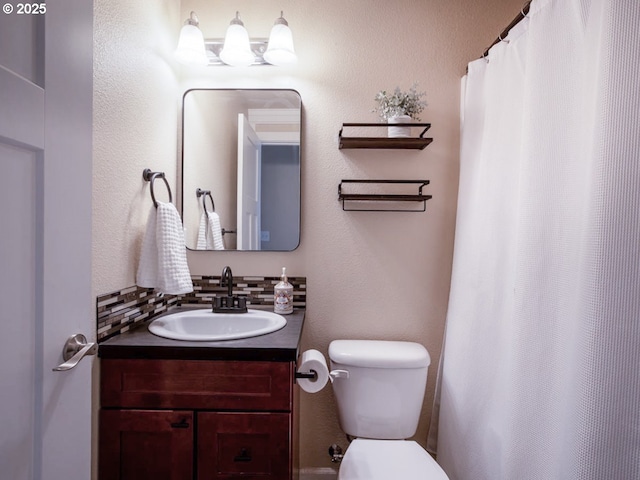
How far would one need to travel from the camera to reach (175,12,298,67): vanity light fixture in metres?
1.58

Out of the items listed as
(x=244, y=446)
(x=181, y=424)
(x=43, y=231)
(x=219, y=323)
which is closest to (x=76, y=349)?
(x=43, y=231)

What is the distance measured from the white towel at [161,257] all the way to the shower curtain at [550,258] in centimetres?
119

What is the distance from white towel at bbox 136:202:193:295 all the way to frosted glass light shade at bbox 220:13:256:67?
75 cm

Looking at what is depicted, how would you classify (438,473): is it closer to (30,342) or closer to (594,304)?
(594,304)

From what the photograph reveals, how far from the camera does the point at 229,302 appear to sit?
159cm

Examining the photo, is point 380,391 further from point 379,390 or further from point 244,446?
point 244,446

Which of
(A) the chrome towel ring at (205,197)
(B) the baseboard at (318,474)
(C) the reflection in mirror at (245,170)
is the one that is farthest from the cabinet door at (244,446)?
(A) the chrome towel ring at (205,197)

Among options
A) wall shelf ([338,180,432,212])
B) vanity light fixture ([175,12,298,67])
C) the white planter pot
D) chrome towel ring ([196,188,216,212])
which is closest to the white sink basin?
chrome towel ring ([196,188,216,212])

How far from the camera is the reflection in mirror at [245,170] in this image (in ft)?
5.60

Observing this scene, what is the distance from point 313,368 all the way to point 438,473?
525 millimetres

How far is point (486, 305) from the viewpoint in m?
1.38

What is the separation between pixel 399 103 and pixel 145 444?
5.30 ft

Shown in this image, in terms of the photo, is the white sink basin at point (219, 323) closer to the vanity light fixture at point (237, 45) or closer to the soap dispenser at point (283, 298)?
the soap dispenser at point (283, 298)

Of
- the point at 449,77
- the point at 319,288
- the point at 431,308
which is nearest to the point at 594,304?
the point at 431,308
